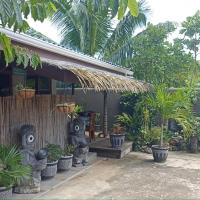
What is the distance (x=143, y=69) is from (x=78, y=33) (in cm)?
489

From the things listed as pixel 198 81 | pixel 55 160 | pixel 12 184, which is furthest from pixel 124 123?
pixel 12 184

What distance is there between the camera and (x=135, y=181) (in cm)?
697

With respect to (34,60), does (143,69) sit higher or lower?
higher

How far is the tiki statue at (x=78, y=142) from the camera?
7938 mm

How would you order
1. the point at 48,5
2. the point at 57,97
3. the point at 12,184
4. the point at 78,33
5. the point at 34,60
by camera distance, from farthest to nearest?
1. the point at 78,33
2. the point at 57,97
3. the point at 12,184
4. the point at 34,60
5. the point at 48,5

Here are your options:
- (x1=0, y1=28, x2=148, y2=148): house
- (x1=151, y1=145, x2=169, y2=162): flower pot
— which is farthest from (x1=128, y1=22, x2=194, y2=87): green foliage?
(x1=151, y1=145, x2=169, y2=162): flower pot

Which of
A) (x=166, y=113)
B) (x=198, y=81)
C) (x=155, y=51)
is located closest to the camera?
(x=166, y=113)

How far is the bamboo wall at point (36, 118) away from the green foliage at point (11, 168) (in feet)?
1.42

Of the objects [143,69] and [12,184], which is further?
[143,69]

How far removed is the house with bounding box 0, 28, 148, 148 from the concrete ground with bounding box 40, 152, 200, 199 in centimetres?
124

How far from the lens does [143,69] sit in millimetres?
11383

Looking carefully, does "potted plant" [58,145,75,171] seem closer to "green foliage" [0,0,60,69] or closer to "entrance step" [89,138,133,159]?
"entrance step" [89,138,133,159]

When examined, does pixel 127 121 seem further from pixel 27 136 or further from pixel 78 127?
pixel 27 136

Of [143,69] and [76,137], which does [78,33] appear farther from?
[76,137]
